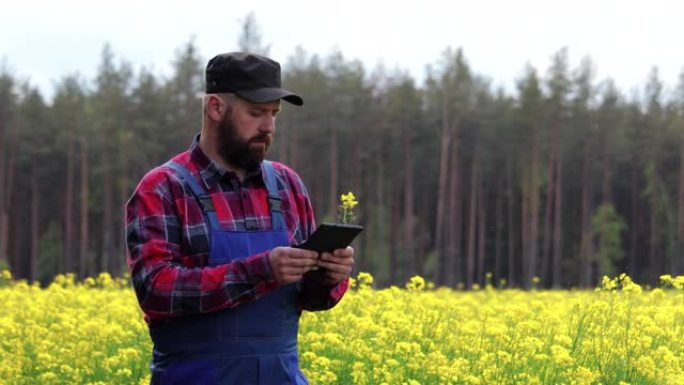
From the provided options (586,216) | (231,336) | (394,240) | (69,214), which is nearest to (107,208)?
(69,214)

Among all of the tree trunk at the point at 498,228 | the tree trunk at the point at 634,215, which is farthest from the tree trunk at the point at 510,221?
the tree trunk at the point at 634,215

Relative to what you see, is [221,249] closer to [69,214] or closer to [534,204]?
[534,204]

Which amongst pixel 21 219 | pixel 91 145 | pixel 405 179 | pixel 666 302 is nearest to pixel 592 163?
pixel 405 179

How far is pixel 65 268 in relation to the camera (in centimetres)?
5166

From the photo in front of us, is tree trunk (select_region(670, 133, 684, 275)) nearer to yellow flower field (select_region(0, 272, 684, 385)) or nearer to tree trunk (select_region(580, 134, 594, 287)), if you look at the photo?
tree trunk (select_region(580, 134, 594, 287))

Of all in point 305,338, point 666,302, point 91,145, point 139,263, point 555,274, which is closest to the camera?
point 139,263

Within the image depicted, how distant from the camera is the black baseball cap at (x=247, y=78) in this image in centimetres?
318

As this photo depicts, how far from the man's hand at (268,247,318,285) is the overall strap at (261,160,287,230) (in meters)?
0.27

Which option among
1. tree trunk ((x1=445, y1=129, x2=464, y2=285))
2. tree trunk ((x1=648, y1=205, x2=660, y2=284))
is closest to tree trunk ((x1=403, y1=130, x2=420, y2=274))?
tree trunk ((x1=445, y1=129, x2=464, y2=285))

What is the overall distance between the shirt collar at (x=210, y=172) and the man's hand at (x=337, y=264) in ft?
1.14

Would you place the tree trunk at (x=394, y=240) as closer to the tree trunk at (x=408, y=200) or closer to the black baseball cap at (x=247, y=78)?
the tree trunk at (x=408, y=200)

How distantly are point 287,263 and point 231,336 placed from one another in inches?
13.5

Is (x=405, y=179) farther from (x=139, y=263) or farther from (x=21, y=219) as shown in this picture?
(x=139, y=263)

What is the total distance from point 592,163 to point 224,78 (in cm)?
4763
